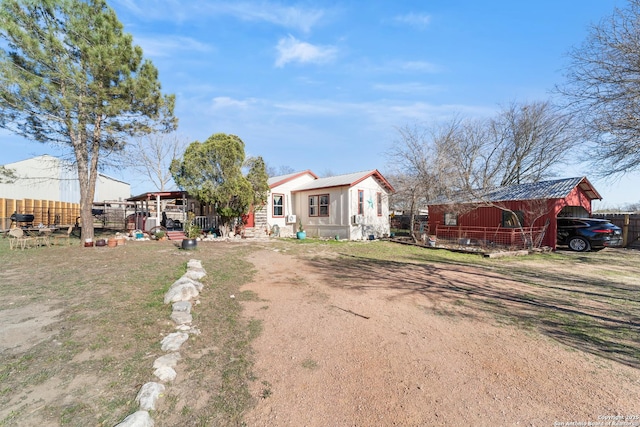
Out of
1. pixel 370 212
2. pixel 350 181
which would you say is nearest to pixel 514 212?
pixel 370 212

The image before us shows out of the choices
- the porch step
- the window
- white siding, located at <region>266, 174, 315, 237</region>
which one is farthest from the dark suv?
the porch step

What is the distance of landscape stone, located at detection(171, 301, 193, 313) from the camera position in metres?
4.34

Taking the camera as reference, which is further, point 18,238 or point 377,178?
point 377,178

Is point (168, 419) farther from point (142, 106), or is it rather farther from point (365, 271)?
point (142, 106)

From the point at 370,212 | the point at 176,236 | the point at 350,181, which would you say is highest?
the point at 350,181

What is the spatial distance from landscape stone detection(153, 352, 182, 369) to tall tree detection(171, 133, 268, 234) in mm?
11310

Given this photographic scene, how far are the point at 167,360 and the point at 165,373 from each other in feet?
0.81

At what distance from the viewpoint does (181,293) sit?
4.91 meters

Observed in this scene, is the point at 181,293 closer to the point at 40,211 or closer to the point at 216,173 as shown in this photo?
the point at 216,173

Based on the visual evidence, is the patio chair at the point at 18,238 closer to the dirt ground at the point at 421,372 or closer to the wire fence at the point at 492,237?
the dirt ground at the point at 421,372

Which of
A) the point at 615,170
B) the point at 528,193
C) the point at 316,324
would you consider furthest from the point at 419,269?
the point at 528,193

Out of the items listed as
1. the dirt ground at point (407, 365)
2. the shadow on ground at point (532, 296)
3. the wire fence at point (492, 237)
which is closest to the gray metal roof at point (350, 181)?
the wire fence at point (492, 237)

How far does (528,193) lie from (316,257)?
452 inches

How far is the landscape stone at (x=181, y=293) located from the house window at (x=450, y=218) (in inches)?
586
